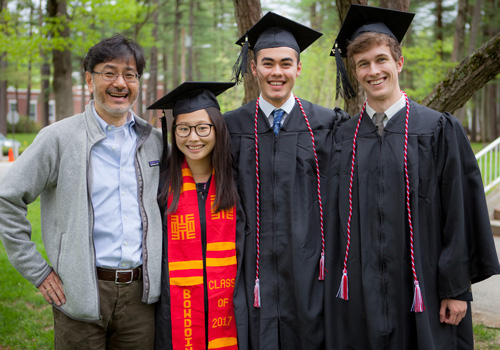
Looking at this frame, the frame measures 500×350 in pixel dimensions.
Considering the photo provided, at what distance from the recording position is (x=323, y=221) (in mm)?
2789

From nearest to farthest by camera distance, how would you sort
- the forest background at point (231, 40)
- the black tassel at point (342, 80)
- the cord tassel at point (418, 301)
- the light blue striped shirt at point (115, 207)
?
the cord tassel at point (418, 301)
the light blue striped shirt at point (115, 207)
the black tassel at point (342, 80)
the forest background at point (231, 40)

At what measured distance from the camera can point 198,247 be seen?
110 inches

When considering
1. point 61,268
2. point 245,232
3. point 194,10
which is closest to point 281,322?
point 245,232

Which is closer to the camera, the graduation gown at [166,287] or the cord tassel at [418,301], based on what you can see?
the cord tassel at [418,301]

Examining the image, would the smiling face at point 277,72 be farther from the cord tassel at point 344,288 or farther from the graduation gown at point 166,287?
the cord tassel at point 344,288

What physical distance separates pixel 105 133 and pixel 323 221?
1.39 metres

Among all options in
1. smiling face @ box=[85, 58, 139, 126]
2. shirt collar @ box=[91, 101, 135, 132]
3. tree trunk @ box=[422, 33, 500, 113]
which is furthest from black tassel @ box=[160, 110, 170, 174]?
tree trunk @ box=[422, 33, 500, 113]

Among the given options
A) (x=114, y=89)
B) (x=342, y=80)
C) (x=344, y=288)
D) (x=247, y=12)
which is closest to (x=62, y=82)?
(x=247, y=12)

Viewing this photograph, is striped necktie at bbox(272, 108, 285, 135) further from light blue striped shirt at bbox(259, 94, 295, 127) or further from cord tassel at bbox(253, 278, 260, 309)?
cord tassel at bbox(253, 278, 260, 309)

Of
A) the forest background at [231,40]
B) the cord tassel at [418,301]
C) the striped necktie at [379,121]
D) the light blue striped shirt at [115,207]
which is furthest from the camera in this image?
the forest background at [231,40]

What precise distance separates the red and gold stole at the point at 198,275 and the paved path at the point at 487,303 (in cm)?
297

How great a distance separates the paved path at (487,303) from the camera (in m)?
4.51

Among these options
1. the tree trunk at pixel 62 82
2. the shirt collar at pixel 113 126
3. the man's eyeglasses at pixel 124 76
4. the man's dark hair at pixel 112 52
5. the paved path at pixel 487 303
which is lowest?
the paved path at pixel 487 303

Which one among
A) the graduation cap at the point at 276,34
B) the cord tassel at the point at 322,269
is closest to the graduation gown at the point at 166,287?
the cord tassel at the point at 322,269
